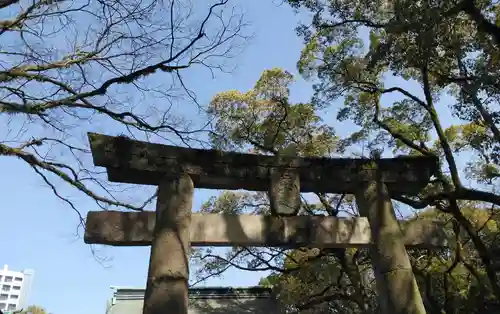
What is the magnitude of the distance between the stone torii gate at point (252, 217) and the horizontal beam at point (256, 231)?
12 millimetres

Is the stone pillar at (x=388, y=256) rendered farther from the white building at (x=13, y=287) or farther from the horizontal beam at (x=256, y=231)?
the white building at (x=13, y=287)

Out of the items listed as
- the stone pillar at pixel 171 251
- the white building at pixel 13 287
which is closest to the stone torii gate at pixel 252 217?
the stone pillar at pixel 171 251

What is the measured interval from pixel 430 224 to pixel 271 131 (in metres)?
5.89

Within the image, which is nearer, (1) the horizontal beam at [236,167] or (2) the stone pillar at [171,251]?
(2) the stone pillar at [171,251]

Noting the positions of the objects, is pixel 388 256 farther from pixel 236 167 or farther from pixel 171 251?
pixel 171 251

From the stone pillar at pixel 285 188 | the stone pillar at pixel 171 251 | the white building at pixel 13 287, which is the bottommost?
the stone pillar at pixel 171 251

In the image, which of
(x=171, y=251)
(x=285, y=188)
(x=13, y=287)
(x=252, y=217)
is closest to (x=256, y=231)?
(x=252, y=217)

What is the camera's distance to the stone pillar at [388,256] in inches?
179

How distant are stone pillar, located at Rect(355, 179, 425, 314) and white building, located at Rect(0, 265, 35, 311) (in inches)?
3049

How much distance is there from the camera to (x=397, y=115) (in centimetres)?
1002

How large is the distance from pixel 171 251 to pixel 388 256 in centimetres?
259

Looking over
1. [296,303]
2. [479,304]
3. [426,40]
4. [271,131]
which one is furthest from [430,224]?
[296,303]

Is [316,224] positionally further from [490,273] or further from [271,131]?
[271,131]

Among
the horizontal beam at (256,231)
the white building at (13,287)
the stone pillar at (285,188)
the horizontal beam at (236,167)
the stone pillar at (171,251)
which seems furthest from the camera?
the white building at (13,287)
